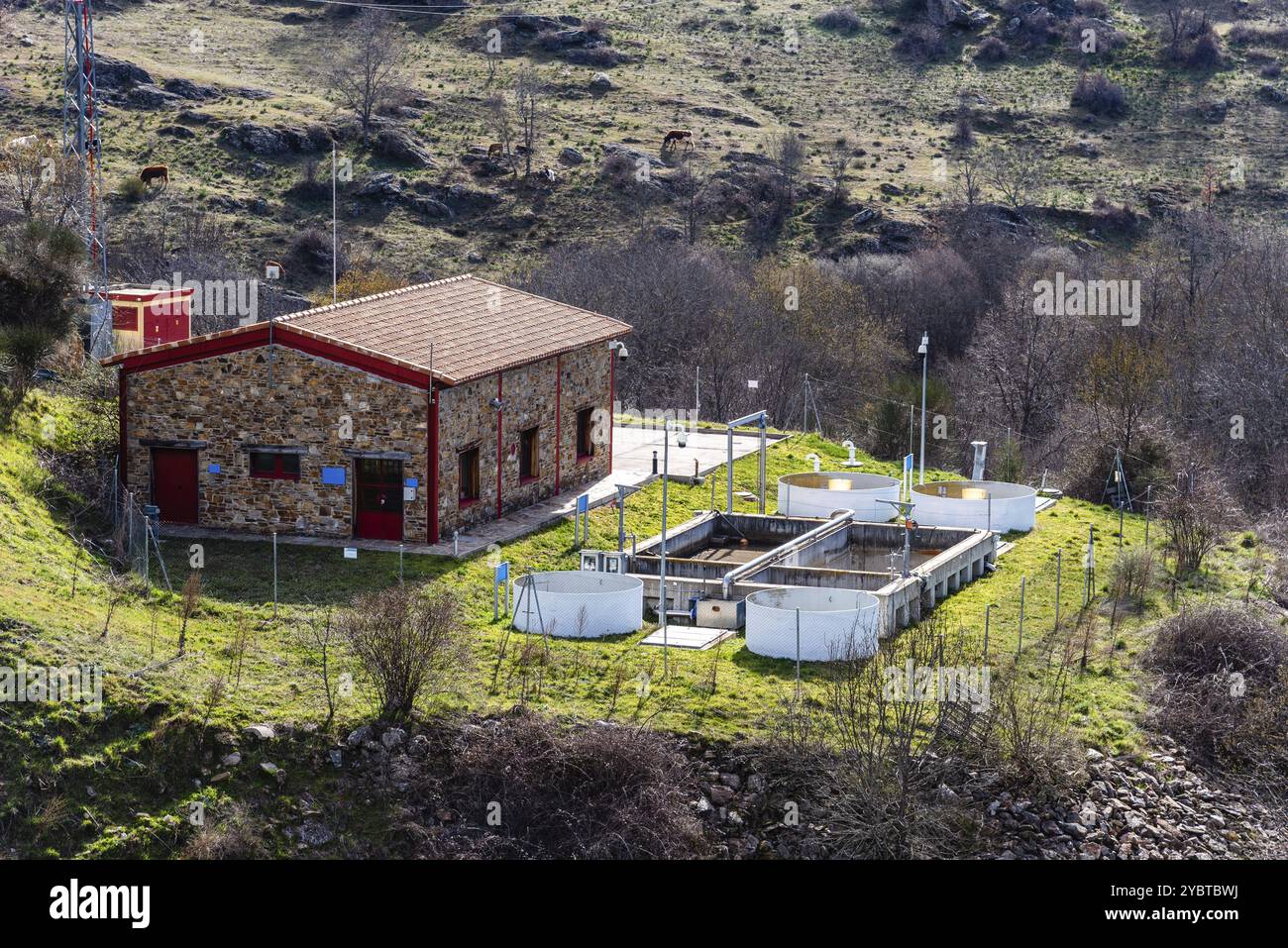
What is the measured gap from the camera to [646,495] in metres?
37.5

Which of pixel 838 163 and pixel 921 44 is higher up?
pixel 921 44

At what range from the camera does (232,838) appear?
21953 millimetres

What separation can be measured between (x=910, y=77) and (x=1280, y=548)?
64071mm

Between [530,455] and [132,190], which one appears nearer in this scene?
[530,455]

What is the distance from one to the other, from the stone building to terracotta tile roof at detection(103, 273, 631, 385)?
0.07 meters

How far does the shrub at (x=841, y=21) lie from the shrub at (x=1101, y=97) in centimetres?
1437

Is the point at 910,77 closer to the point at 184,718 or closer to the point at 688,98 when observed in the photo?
the point at 688,98

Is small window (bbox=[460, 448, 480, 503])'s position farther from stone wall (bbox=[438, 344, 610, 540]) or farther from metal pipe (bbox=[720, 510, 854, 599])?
metal pipe (bbox=[720, 510, 854, 599])

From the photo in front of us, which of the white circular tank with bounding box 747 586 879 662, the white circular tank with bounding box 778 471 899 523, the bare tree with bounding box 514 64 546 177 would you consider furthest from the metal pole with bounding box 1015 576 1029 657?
the bare tree with bounding box 514 64 546 177

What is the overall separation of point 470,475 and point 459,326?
3.51 m

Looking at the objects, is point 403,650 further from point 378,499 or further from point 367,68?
point 367,68

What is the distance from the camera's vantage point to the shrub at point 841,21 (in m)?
101

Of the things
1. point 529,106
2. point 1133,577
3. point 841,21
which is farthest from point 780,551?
point 841,21

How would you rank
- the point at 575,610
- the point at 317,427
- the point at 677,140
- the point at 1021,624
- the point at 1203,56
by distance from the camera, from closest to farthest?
1. the point at 575,610
2. the point at 1021,624
3. the point at 317,427
4. the point at 677,140
5. the point at 1203,56
